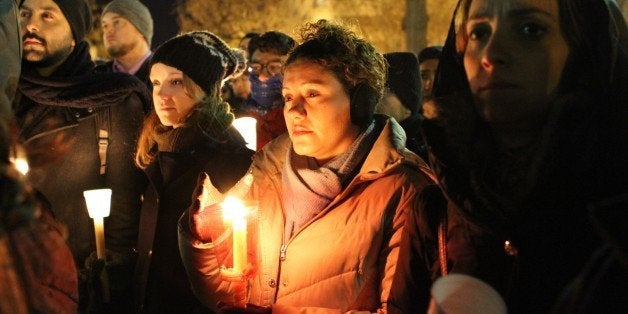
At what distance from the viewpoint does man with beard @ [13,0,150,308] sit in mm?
3484

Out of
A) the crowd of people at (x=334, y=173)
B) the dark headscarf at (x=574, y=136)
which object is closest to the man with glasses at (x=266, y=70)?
the crowd of people at (x=334, y=173)

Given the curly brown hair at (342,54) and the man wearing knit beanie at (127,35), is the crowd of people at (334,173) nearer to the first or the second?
the curly brown hair at (342,54)

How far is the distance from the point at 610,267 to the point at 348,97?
1546mm

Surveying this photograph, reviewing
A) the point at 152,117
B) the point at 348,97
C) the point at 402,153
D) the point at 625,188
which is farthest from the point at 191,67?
the point at 625,188

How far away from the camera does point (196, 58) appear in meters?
3.69

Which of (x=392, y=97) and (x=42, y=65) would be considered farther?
(x=392, y=97)

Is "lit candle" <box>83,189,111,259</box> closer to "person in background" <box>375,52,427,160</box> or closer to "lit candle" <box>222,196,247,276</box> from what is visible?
"lit candle" <box>222,196,247,276</box>

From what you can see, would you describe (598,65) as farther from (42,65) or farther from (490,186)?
(42,65)

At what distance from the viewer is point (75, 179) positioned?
3.51 m

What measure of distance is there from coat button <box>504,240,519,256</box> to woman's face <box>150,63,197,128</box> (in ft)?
7.77

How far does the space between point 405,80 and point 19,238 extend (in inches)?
140

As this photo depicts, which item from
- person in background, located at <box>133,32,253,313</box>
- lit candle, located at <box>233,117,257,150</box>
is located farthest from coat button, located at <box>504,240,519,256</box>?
lit candle, located at <box>233,117,257,150</box>

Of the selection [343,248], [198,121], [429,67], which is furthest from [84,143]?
[429,67]

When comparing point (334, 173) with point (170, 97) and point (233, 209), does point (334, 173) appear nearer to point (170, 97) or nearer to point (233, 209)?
point (233, 209)
